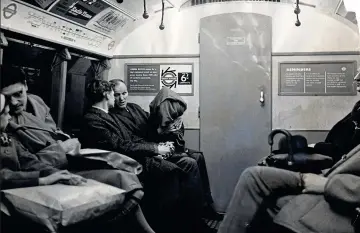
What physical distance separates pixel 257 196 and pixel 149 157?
2.19 ft

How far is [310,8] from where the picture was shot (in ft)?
5.39

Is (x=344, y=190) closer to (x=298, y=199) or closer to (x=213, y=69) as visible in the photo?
(x=298, y=199)

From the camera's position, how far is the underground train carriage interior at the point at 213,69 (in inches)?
62.2

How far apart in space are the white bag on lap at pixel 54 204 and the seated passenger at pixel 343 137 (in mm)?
1027

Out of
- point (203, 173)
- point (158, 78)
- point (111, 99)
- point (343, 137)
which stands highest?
point (158, 78)

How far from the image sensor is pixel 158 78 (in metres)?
1.73

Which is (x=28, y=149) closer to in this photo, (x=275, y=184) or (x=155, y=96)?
(x=155, y=96)

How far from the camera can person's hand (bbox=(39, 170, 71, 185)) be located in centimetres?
115

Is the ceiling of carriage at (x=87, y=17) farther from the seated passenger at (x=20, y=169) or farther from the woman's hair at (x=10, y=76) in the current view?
the seated passenger at (x=20, y=169)

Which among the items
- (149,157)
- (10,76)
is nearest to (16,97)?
(10,76)

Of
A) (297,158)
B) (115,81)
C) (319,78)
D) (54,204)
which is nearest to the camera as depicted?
(54,204)

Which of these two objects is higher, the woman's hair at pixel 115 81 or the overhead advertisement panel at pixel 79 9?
the overhead advertisement panel at pixel 79 9

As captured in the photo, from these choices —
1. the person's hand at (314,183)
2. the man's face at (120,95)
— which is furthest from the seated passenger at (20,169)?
the person's hand at (314,183)

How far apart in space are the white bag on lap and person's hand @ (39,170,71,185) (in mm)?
37
